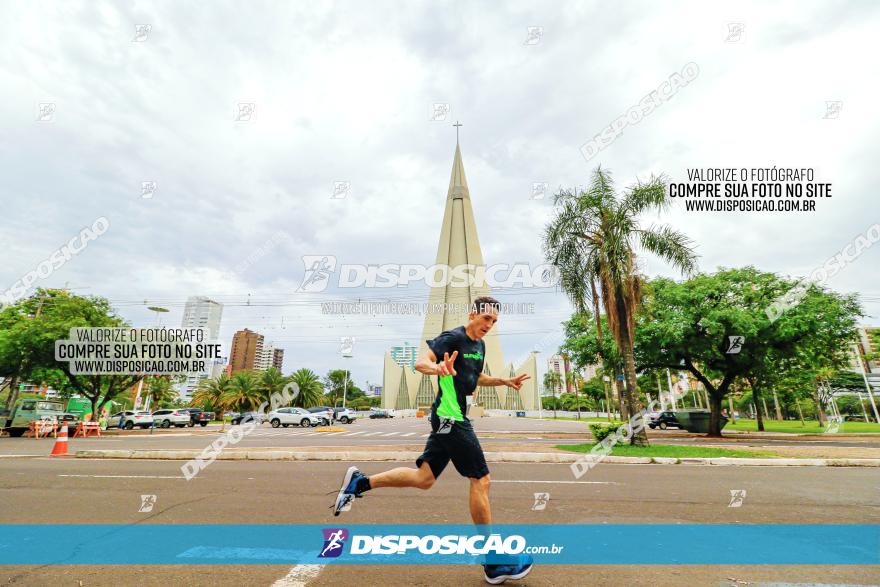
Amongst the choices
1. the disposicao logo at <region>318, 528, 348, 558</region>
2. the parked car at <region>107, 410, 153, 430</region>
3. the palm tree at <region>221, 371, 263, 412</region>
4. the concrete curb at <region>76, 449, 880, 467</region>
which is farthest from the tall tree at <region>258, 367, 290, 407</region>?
the disposicao logo at <region>318, 528, 348, 558</region>

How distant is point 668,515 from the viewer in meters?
5.27

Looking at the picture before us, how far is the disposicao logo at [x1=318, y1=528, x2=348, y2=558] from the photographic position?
3.79m

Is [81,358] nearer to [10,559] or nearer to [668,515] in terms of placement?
[10,559]

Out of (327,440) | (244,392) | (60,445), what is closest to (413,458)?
(327,440)

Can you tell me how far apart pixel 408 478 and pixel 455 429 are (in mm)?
618

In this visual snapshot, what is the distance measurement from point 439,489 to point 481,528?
3.73 m

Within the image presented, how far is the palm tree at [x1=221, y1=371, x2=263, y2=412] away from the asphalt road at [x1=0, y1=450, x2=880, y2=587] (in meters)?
43.1

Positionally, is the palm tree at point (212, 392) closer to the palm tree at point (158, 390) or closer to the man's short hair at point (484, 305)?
the palm tree at point (158, 390)

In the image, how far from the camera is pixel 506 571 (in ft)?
10.2

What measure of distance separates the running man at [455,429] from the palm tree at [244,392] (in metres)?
52.4

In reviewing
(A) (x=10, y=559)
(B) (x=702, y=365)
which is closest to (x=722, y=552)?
(A) (x=10, y=559)

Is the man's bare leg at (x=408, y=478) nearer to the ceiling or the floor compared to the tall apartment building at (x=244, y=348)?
→ nearer to the floor

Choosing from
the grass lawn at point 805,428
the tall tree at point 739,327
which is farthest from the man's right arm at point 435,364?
the grass lawn at point 805,428

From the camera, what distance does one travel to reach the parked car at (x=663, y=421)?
32.3 m
